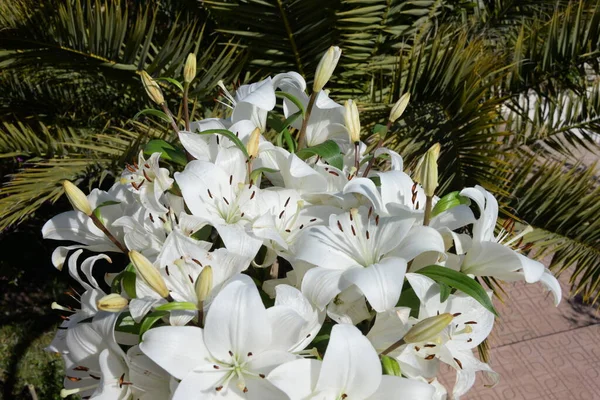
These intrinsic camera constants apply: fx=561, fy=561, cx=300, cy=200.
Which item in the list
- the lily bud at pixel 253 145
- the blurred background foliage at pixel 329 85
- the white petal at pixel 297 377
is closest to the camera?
the white petal at pixel 297 377

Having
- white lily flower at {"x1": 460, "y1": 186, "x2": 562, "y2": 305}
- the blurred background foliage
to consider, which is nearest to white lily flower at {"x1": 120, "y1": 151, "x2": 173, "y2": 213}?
white lily flower at {"x1": 460, "y1": 186, "x2": 562, "y2": 305}

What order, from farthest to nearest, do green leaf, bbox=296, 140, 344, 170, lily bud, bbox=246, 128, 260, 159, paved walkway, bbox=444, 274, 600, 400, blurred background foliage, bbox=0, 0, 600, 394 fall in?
paved walkway, bbox=444, 274, 600, 400
blurred background foliage, bbox=0, 0, 600, 394
green leaf, bbox=296, 140, 344, 170
lily bud, bbox=246, 128, 260, 159

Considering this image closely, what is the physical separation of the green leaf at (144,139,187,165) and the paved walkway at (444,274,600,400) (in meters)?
2.38

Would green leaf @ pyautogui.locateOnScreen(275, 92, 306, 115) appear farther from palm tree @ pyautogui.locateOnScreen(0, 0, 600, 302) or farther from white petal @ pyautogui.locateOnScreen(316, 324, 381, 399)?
palm tree @ pyautogui.locateOnScreen(0, 0, 600, 302)

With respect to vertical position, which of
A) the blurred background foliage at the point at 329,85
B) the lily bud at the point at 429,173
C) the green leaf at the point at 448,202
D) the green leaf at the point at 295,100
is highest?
the green leaf at the point at 295,100

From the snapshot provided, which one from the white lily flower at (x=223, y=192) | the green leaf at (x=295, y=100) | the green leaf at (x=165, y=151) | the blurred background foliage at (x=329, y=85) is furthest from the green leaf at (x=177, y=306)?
the blurred background foliage at (x=329, y=85)

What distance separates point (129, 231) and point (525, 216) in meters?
2.00

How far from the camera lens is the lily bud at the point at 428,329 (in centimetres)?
70

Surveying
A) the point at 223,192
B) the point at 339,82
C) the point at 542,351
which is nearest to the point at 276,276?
the point at 223,192

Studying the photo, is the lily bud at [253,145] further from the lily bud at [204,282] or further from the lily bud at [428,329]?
the lily bud at [428,329]

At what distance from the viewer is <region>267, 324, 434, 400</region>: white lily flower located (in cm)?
68

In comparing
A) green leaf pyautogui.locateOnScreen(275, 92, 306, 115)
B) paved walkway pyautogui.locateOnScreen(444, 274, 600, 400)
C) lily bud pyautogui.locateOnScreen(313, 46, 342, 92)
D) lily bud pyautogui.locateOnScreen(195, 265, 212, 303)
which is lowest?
paved walkway pyautogui.locateOnScreen(444, 274, 600, 400)

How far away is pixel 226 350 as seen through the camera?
0.71 m

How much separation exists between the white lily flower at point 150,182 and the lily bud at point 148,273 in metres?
0.18
